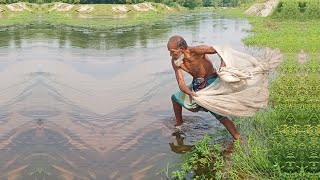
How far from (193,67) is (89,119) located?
2668mm

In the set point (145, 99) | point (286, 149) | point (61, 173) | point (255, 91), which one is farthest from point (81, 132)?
point (286, 149)

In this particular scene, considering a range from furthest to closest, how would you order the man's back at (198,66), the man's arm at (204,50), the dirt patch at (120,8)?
1. the dirt patch at (120,8)
2. the man's back at (198,66)
3. the man's arm at (204,50)

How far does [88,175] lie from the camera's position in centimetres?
594

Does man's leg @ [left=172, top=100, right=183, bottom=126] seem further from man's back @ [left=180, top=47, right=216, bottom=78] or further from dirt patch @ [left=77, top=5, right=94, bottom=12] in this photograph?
dirt patch @ [left=77, top=5, right=94, bottom=12]

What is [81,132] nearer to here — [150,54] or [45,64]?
[45,64]

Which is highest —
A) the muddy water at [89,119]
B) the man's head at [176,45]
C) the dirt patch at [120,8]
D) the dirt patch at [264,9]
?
the dirt patch at [120,8]

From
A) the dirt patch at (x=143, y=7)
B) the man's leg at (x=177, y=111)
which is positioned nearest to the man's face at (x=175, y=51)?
the man's leg at (x=177, y=111)

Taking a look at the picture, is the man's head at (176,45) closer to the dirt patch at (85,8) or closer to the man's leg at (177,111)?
the man's leg at (177,111)

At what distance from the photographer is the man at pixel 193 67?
6.86 meters

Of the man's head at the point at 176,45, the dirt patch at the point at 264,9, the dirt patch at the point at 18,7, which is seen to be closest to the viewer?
the man's head at the point at 176,45

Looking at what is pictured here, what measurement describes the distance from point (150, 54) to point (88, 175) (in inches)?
482

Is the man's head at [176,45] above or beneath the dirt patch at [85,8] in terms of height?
beneath

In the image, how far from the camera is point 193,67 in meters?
7.28

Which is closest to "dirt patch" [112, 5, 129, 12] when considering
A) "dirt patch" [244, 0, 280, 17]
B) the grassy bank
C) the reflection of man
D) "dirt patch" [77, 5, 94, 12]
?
"dirt patch" [77, 5, 94, 12]
